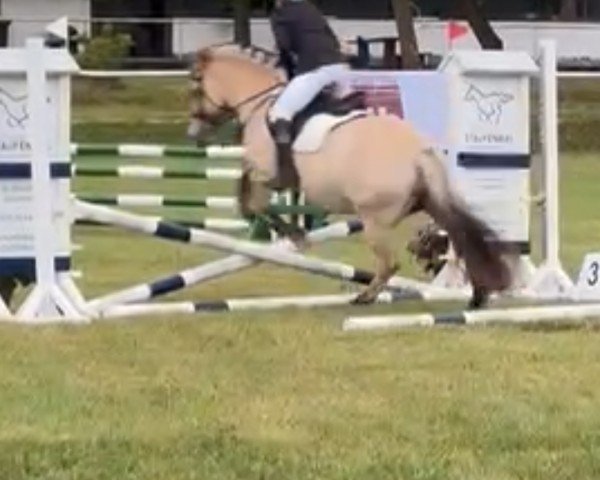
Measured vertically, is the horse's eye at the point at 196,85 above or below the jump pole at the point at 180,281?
above

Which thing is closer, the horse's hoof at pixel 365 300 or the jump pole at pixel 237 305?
the jump pole at pixel 237 305

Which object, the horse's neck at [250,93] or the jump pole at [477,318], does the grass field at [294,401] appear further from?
the horse's neck at [250,93]

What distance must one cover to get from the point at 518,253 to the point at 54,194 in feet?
9.85

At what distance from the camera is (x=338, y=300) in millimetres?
13547

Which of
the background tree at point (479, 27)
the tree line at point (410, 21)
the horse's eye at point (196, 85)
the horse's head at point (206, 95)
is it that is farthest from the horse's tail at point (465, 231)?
the background tree at point (479, 27)

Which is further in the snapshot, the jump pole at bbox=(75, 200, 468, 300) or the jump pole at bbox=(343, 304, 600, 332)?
the jump pole at bbox=(75, 200, 468, 300)

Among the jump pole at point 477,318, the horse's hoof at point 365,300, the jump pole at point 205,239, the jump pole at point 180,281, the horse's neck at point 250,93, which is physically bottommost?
the horse's hoof at point 365,300

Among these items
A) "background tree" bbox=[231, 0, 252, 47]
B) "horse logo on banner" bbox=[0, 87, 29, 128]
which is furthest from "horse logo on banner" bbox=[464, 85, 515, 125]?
"background tree" bbox=[231, 0, 252, 47]

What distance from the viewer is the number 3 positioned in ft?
43.5

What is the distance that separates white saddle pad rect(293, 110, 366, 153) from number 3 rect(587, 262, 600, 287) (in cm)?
174

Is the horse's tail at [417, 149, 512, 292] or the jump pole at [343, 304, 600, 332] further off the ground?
the horse's tail at [417, 149, 512, 292]

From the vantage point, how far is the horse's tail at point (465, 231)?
12703mm

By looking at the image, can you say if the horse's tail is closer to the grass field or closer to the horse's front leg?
the grass field

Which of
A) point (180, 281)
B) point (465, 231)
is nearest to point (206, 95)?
point (180, 281)
